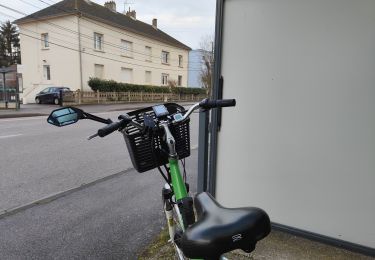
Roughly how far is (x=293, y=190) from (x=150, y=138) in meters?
1.61

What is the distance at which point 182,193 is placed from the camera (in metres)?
1.66

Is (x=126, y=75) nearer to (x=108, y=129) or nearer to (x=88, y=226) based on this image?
(x=88, y=226)

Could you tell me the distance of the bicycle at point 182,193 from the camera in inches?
46.3

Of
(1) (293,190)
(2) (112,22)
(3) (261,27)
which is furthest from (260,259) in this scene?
(2) (112,22)

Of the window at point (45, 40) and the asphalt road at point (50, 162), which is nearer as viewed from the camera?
the asphalt road at point (50, 162)

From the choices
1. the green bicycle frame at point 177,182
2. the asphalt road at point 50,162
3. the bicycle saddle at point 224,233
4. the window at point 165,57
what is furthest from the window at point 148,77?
the bicycle saddle at point 224,233

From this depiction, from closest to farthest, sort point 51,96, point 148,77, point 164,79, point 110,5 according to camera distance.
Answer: point 51,96 → point 110,5 → point 148,77 → point 164,79

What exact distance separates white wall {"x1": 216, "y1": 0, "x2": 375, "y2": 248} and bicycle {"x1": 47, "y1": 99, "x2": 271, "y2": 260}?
3.13 ft

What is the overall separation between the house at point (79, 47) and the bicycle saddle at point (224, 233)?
82.9ft

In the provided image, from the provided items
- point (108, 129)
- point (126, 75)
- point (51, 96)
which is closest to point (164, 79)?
point (126, 75)

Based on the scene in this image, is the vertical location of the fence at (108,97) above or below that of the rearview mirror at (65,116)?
below

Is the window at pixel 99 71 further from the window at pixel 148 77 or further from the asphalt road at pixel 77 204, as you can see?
the asphalt road at pixel 77 204

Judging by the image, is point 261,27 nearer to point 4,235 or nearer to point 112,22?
point 4,235

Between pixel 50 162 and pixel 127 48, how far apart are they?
84.9 feet
